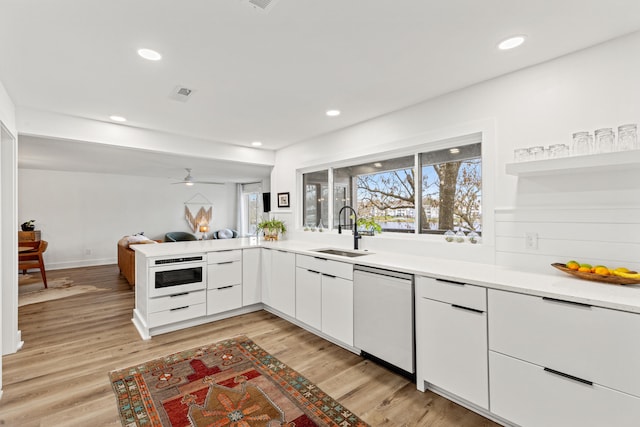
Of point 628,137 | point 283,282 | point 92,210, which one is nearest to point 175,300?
point 283,282

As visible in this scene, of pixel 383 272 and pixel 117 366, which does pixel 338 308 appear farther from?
pixel 117 366

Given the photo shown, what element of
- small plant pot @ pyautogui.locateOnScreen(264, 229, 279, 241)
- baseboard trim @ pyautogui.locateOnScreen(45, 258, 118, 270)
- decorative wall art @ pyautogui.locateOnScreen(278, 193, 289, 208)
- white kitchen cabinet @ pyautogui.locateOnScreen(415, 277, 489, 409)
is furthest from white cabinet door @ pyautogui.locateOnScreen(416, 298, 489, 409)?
baseboard trim @ pyautogui.locateOnScreen(45, 258, 118, 270)

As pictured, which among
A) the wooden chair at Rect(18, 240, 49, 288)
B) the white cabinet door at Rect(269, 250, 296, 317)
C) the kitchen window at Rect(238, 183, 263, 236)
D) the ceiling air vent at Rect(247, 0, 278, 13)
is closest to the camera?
the ceiling air vent at Rect(247, 0, 278, 13)

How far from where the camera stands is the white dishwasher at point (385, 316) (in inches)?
87.4

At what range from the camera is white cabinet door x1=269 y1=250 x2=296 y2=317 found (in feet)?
11.1

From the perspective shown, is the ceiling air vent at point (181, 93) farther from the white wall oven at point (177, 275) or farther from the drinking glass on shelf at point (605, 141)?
the drinking glass on shelf at point (605, 141)

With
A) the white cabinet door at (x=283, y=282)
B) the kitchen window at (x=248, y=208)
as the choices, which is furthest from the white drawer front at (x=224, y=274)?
the kitchen window at (x=248, y=208)

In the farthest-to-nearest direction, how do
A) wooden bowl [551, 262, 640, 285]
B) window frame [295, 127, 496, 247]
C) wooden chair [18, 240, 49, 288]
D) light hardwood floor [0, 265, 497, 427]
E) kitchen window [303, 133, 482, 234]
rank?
1. wooden chair [18, 240, 49, 288]
2. kitchen window [303, 133, 482, 234]
3. window frame [295, 127, 496, 247]
4. light hardwood floor [0, 265, 497, 427]
5. wooden bowl [551, 262, 640, 285]

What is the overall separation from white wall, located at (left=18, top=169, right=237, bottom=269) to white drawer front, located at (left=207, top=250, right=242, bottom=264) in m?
5.73

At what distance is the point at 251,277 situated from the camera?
380 centimetres

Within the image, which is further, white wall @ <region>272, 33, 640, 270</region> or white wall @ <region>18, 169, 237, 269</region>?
white wall @ <region>18, 169, 237, 269</region>

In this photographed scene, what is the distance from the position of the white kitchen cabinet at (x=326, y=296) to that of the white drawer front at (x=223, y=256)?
850mm

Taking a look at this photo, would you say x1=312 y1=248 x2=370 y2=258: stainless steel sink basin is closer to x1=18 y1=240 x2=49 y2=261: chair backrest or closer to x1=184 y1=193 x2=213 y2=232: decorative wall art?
x1=18 y1=240 x2=49 y2=261: chair backrest

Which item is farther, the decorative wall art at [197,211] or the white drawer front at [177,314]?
the decorative wall art at [197,211]
